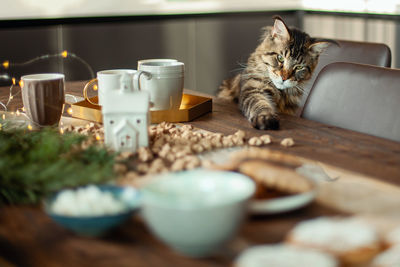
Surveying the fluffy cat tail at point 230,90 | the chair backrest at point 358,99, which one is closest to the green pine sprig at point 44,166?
the chair backrest at point 358,99

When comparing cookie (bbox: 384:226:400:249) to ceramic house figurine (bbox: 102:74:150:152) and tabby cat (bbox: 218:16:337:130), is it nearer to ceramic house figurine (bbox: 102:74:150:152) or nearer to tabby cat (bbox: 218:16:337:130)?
ceramic house figurine (bbox: 102:74:150:152)

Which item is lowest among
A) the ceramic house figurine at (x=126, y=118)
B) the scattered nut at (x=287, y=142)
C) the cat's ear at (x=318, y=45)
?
the scattered nut at (x=287, y=142)

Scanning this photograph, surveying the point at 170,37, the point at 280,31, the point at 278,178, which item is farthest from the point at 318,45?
the point at 170,37

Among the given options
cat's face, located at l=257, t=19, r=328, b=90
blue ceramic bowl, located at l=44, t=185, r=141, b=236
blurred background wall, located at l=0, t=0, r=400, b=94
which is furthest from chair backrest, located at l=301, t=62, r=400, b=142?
blurred background wall, located at l=0, t=0, r=400, b=94

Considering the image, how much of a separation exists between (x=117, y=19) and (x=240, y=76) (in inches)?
77.7

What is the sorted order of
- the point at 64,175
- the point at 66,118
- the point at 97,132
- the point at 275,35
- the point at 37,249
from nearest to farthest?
the point at 37,249 → the point at 64,175 → the point at 97,132 → the point at 66,118 → the point at 275,35

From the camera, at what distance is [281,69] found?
1683 millimetres

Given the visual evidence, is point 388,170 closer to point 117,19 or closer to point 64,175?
point 64,175

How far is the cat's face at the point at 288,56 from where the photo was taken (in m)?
1.67

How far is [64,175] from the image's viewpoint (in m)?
0.76

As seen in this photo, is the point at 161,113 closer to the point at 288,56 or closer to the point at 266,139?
the point at 266,139

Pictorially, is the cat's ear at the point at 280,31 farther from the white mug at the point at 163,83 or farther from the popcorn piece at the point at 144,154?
the popcorn piece at the point at 144,154

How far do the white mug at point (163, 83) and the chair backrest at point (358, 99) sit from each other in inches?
16.5

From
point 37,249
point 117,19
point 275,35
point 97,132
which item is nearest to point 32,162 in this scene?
point 37,249
